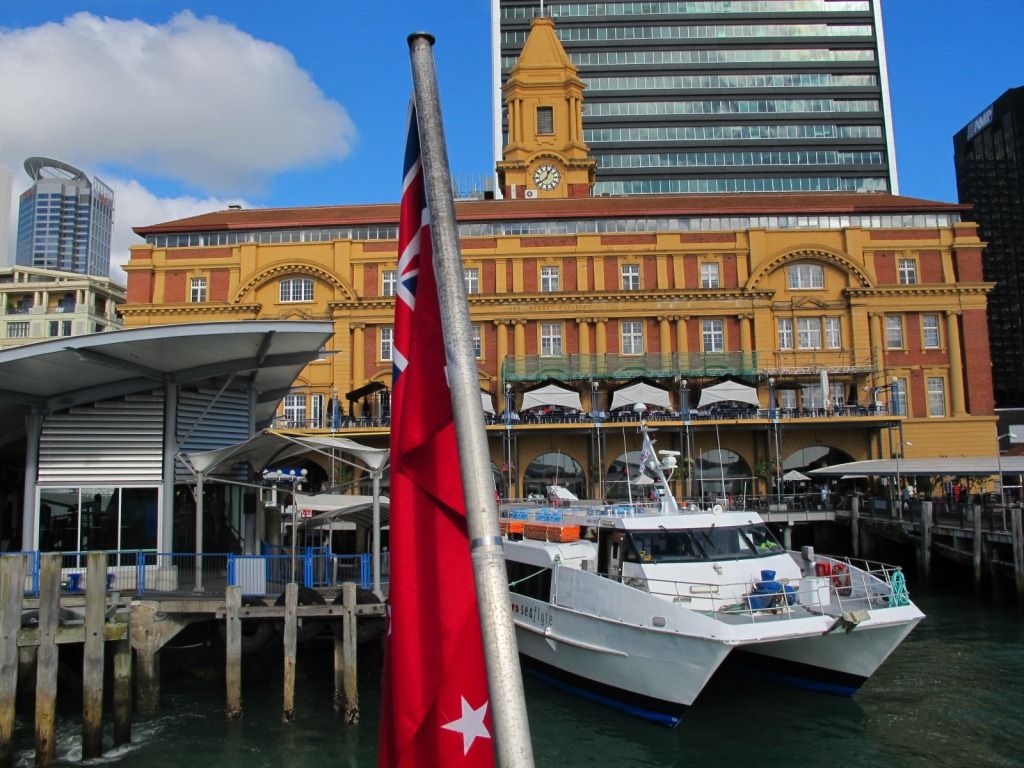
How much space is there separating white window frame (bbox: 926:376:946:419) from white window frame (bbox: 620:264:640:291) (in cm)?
1687

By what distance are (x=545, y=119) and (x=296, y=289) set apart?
84.0 ft

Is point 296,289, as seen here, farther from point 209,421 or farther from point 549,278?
point 209,421

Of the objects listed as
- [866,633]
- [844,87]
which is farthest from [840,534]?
[844,87]

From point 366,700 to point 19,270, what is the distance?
385ft

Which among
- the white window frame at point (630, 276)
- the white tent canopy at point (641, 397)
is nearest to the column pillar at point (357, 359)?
the white tent canopy at point (641, 397)

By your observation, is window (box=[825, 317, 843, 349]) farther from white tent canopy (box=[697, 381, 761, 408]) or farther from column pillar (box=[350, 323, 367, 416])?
column pillar (box=[350, 323, 367, 416])

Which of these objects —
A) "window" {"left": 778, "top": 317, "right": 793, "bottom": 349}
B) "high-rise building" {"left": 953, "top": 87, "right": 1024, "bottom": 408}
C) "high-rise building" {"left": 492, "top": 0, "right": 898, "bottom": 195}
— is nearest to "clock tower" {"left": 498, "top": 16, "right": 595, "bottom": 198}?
"window" {"left": 778, "top": 317, "right": 793, "bottom": 349}

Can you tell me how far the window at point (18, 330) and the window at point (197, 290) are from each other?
6131 centimetres

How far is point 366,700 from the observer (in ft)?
59.0

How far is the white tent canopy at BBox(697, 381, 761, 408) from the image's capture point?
152 feet

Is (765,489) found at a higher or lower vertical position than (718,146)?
lower

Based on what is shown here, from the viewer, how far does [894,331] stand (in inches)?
1976

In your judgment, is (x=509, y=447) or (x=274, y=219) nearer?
(x=509, y=447)

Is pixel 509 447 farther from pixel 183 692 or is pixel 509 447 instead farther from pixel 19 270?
pixel 19 270
